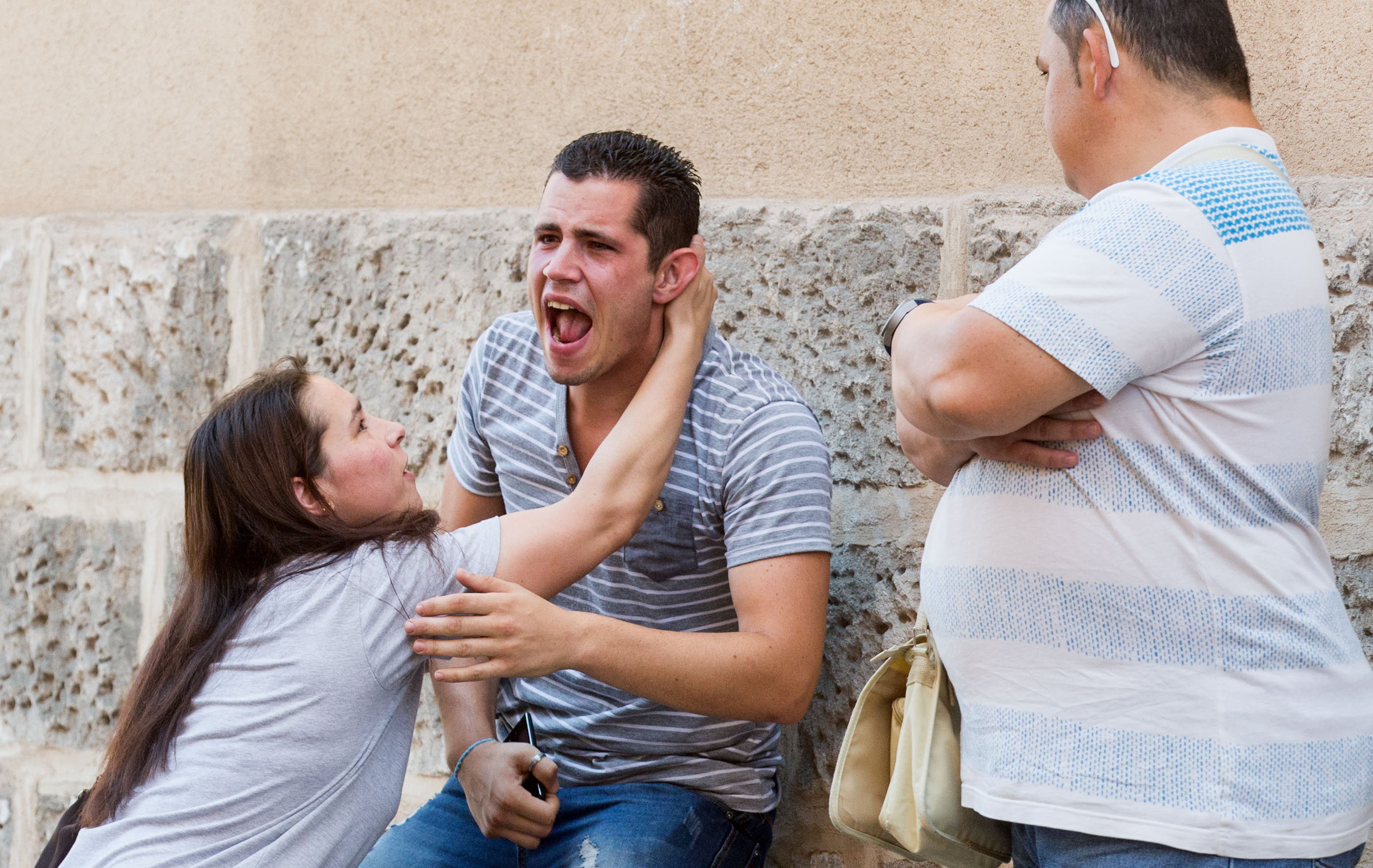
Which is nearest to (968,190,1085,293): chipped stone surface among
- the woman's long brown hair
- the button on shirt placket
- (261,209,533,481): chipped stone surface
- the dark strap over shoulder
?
the button on shirt placket

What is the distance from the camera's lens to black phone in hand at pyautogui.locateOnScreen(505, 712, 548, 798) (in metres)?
1.94

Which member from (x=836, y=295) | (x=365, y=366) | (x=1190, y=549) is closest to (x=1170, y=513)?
(x=1190, y=549)

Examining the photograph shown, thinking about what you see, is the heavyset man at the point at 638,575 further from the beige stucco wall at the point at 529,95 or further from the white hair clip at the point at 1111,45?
the white hair clip at the point at 1111,45

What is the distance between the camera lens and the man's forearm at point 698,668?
173 cm

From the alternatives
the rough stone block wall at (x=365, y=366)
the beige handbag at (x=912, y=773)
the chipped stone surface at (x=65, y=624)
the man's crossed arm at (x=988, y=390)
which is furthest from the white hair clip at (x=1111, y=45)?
the chipped stone surface at (x=65, y=624)

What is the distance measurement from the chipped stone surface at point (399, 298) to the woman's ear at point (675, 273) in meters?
0.37

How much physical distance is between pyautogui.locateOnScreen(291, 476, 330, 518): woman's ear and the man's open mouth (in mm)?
473

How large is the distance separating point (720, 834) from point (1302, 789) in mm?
916

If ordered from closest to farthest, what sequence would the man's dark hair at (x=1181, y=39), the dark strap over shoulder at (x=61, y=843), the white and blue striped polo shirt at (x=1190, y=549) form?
the white and blue striped polo shirt at (x=1190, y=549) → the man's dark hair at (x=1181, y=39) → the dark strap over shoulder at (x=61, y=843)

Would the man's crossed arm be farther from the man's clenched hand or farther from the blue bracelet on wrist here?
the blue bracelet on wrist

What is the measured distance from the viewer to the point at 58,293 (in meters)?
2.79

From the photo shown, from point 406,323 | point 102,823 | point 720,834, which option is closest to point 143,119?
point 406,323

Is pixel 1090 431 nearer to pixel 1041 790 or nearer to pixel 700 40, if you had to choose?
pixel 1041 790

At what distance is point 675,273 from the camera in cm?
210
